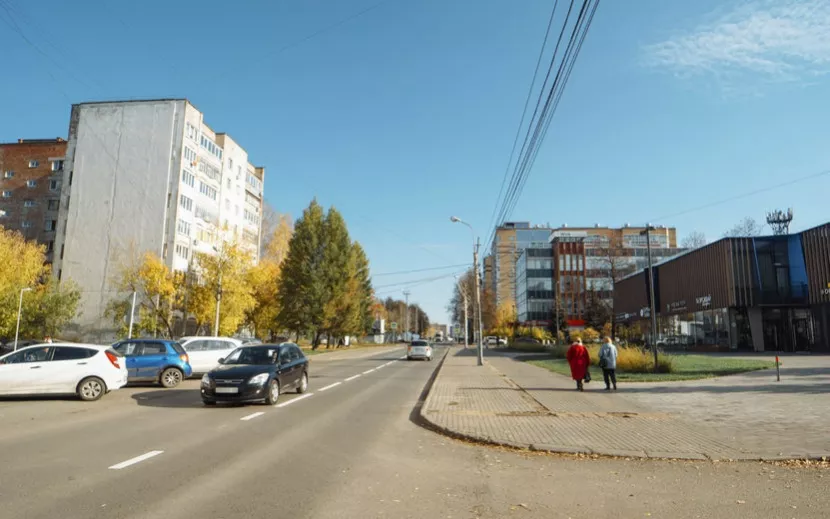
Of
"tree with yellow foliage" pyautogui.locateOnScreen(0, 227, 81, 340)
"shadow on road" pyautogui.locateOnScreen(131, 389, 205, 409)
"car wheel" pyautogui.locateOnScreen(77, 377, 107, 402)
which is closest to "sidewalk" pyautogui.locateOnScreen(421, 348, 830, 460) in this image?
"shadow on road" pyautogui.locateOnScreen(131, 389, 205, 409)

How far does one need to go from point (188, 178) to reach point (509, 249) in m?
85.1

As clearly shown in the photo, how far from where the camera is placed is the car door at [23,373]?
13.9 metres

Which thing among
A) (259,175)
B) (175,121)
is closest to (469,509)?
(175,121)

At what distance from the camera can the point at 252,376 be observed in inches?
514

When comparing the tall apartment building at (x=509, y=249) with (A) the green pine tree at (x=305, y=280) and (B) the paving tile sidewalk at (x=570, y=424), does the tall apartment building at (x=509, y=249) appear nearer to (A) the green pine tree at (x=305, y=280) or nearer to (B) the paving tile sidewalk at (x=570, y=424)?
(A) the green pine tree at (x=305, y=280)

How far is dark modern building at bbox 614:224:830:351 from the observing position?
38625mm

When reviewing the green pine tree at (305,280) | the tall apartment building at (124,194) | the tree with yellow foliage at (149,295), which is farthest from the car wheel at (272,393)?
the green pine tree at (305,280)

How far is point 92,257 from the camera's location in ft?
181

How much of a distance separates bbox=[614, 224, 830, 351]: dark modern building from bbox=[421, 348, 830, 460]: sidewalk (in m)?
30.7

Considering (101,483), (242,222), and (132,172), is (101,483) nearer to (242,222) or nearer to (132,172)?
(132,172)

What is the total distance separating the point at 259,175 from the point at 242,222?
37.0 feet

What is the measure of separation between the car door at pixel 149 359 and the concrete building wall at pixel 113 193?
38.3m

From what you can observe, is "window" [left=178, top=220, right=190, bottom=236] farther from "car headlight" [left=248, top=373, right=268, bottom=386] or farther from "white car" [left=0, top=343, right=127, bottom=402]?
"car headlight" [left=248, top=373, right=268, bottom=386]

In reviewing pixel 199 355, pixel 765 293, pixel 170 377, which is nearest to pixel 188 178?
pixel 199 355
